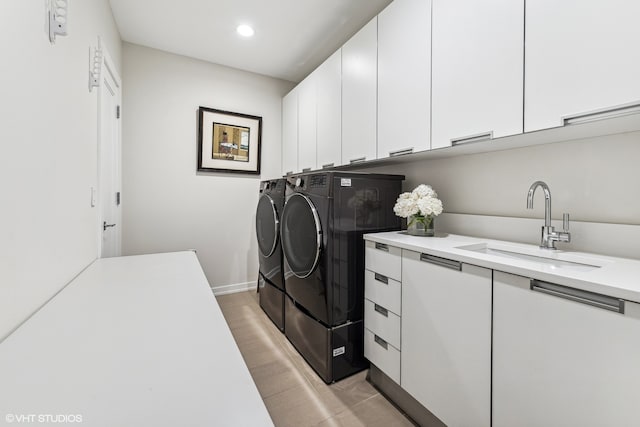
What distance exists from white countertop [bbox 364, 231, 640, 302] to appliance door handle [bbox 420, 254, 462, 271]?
0.02 metres

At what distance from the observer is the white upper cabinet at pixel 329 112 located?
235 centimetres

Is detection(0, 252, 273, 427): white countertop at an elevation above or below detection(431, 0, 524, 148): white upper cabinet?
below

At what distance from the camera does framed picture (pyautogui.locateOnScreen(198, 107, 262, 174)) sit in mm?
3049

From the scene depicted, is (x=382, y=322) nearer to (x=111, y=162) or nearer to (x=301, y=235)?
(x=301, y=235)

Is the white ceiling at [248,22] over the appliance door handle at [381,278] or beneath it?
over

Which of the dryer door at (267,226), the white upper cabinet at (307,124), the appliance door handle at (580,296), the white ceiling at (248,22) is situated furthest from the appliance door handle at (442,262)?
the white ceiling at (248,22)

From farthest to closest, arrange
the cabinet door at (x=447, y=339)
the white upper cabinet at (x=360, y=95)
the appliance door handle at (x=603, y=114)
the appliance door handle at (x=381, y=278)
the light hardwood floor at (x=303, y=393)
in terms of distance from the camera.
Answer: the white upper cabinet at (x=360, y=95) → the appliance door handle at (x=381, y=278) → the light hardwood floor at (x=303, y=393) → the cabinet door at (x=447, y=339) → the appliance door handle at (x=603, y=114)

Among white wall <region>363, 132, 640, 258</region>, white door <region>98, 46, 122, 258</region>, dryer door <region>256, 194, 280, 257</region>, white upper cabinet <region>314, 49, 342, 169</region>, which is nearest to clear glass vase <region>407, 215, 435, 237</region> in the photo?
white wall <region>363, 132, 640, 258</region>

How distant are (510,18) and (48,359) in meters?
1.93

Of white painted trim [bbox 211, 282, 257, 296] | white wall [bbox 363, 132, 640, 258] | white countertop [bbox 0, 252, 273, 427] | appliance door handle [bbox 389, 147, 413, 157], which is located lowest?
white painted trim [bbox 211, 282, 257, 296]

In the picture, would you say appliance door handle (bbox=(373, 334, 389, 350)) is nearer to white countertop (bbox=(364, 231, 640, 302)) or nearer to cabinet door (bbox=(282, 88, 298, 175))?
white countertop (bbox=(364, 231, 640, 302))

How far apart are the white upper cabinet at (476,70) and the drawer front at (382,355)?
117cm

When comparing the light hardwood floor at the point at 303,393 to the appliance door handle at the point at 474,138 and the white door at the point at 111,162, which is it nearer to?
the white door at the point at 111,162

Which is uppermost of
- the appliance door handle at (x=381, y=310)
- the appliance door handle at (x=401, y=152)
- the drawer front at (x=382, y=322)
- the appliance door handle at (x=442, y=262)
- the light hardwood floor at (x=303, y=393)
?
the appliance door handle at (x=401, y=152)
